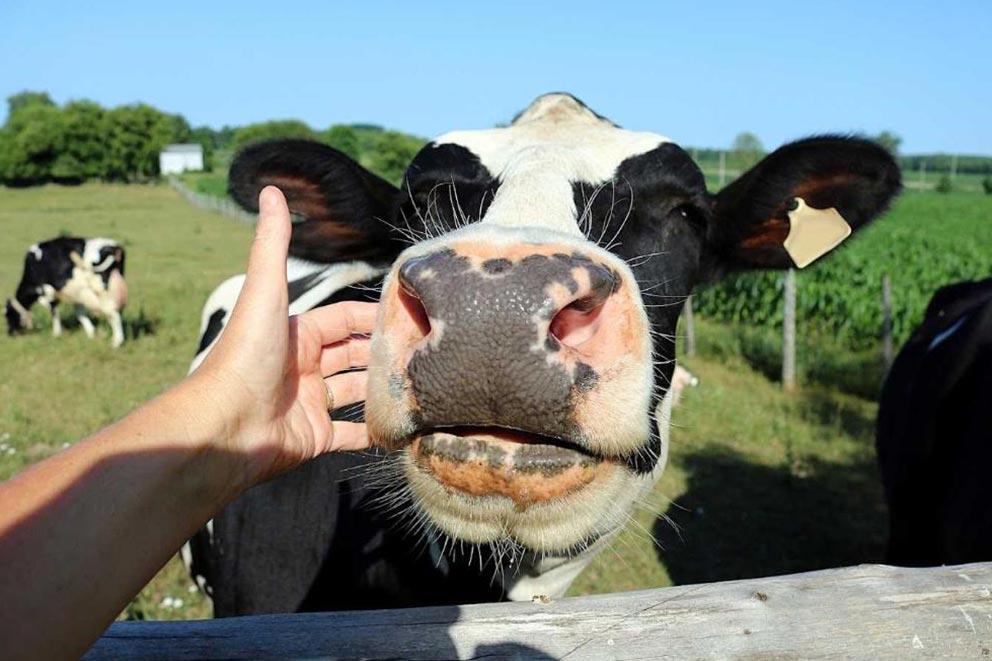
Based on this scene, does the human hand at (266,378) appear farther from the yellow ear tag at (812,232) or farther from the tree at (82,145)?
the tree at (82,145)

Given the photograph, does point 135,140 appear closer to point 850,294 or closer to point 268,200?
point 850,294

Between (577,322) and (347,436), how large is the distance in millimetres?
633

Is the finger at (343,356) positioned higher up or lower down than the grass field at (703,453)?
higher up

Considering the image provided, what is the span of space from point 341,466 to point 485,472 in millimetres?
1408

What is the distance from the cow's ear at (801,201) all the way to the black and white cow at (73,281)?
12010 mm

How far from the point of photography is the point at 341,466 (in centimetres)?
278

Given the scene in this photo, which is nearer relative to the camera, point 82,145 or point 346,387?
point 346,387

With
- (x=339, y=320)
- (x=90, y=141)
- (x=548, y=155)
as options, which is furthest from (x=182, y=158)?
(x=339, y=320)

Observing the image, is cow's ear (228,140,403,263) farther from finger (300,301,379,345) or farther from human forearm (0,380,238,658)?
human forearm (0,380,238,658)

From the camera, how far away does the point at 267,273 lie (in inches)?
53.7

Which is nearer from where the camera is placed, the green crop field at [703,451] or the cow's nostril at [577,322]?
the cow's nostril at [577,322]

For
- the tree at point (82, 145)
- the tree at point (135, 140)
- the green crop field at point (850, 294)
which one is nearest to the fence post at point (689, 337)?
the green crop field at point (850, 294)

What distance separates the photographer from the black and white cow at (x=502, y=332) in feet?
4.70

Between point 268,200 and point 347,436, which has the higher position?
point 268,200
